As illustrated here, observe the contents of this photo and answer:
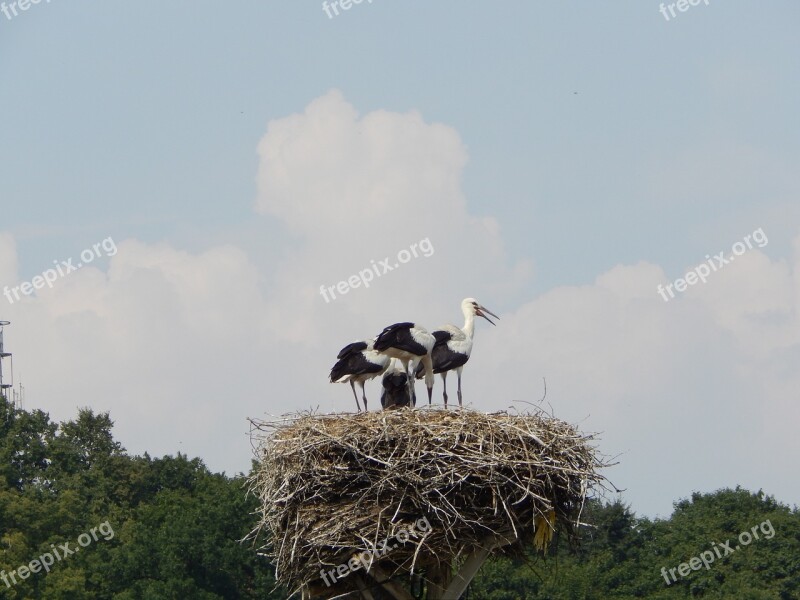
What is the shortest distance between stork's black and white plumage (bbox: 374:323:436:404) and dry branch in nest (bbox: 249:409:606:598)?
2206mm

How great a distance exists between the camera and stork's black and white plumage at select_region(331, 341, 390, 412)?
17.3 m

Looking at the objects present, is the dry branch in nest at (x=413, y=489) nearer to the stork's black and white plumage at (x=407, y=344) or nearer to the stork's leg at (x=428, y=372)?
the stork's black and white plumage at (x=407, y=344)

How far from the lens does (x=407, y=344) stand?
1683cm

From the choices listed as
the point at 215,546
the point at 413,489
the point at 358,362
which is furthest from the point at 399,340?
the point at 215,546

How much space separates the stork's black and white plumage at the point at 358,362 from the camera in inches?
680

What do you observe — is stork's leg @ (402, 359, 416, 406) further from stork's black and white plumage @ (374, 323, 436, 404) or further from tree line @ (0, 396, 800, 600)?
tree line @ (0, 396, 800, 600)

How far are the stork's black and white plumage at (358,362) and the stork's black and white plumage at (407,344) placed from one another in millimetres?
155

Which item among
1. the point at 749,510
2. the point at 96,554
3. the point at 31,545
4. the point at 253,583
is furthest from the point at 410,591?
the point at 749,510

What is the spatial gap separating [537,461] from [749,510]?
38.4m

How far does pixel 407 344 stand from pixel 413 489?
3.29m

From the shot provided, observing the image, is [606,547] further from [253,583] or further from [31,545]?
[31,545]

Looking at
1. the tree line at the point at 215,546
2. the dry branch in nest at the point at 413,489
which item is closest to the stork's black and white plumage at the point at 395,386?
the dry branch in nest at the point at 413,489

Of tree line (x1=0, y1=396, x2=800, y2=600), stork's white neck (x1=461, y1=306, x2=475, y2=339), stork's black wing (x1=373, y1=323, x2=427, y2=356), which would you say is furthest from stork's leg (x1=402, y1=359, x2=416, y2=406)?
tree line (x1=0, y1=396, x2=800, y2=600)

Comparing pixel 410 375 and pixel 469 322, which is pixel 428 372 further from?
pixel 469 322
